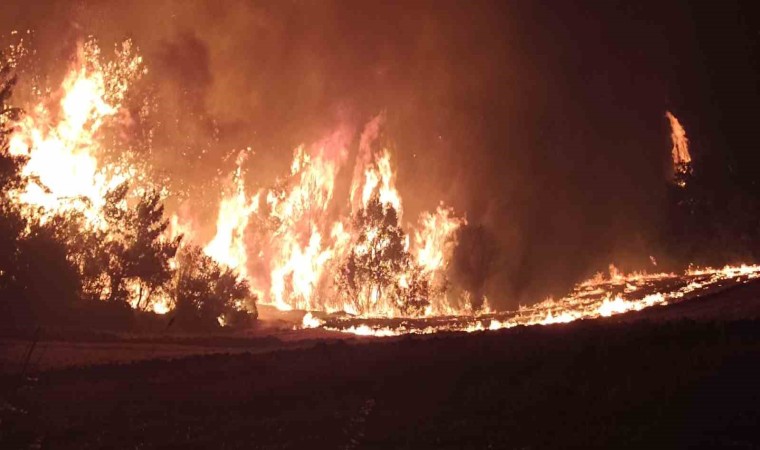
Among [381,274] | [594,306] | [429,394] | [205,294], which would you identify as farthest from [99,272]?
[594,306]

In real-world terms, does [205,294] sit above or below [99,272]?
below

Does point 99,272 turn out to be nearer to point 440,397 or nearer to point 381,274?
point 381,274

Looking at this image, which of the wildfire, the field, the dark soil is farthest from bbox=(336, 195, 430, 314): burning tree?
the dark soil

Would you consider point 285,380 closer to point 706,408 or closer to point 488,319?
point 706,408

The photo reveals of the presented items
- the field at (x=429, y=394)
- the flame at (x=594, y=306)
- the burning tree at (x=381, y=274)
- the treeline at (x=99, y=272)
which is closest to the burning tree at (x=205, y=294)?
the treeline at (x=99, y=272)

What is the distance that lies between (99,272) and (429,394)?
2880cm

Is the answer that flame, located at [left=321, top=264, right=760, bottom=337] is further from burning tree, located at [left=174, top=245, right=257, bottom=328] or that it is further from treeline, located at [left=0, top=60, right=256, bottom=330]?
treeline, located at [left=0, top=60, right=256, bottom=330]

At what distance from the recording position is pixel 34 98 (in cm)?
5325

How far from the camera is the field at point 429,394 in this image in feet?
Answer: 42.9

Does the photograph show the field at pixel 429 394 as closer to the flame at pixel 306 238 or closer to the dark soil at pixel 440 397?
the dark soil at pixel 440 397

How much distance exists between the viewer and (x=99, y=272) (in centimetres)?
3903

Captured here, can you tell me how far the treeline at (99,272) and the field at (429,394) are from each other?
10215 mm

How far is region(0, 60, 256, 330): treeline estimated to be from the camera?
112 ft

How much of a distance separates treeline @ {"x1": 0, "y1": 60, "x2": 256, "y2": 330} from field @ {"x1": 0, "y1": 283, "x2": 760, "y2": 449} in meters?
10.2
